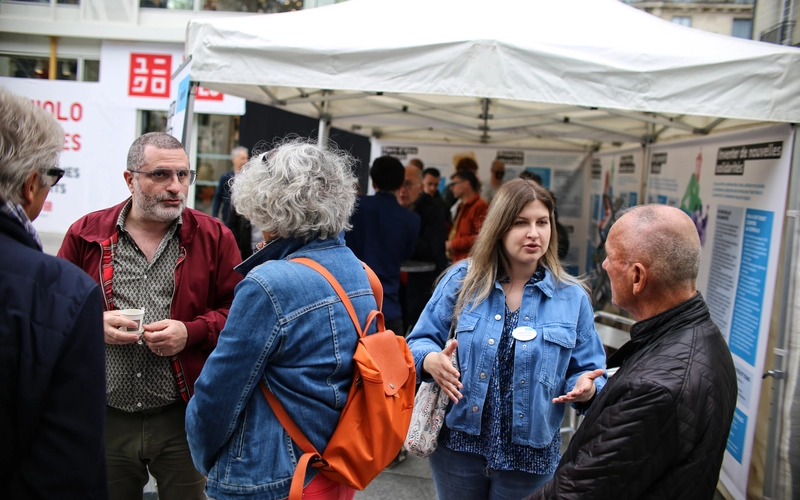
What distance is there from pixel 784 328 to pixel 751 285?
0.37 m

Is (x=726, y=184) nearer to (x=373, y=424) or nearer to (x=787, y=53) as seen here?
(x=787, y=53)

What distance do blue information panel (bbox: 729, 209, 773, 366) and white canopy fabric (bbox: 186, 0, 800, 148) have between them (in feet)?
2.06

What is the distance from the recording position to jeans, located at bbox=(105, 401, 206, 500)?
2182 mm

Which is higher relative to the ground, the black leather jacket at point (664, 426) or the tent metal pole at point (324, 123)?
the tent metal pole at point (324, 123)

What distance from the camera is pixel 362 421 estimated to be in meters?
1.66

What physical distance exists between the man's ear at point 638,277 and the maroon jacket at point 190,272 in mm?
1439

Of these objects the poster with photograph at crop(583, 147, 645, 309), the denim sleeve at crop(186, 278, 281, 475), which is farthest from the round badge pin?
the poster with photograph at crop(583, 147, 645, 309)

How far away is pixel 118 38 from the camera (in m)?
10.8

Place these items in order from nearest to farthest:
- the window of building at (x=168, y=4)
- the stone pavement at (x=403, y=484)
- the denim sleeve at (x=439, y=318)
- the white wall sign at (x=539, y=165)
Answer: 1. the denim sleeve at (x=439, y=318)
2. the stone pavement at (x=403, y=484)
3. the white wall sign at (x=539, y=165)
4. the window of building at (x=168, y=4)

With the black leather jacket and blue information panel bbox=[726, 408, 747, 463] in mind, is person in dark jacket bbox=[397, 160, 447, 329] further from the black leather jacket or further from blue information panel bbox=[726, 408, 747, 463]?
the black leather jacket

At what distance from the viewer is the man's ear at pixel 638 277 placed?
1.50 meters

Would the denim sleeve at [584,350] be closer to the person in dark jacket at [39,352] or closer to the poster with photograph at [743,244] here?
the person in dark jacket at [39,352]

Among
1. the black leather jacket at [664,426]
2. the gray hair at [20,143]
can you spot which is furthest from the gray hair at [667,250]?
the gray hair at [20,143]

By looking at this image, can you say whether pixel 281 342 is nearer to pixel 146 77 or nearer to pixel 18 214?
pixel 18 214
